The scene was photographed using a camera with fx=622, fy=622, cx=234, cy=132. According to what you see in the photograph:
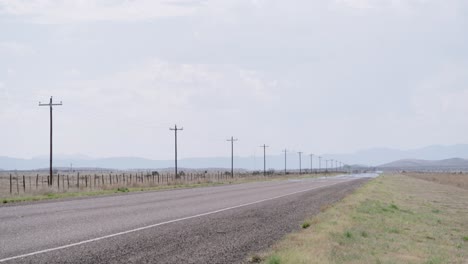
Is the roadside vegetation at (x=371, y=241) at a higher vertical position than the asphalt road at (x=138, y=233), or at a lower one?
lower

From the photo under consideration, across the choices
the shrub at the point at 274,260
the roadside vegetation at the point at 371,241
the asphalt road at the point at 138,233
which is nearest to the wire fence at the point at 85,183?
the asphalt road at the point at 138,233

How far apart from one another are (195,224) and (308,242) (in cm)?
477

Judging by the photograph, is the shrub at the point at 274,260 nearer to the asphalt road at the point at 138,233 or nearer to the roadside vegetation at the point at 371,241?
the roadside vegetation at the point at 371,241

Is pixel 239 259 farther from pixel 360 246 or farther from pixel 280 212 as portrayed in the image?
pixel 280 212

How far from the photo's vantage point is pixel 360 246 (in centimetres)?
1360

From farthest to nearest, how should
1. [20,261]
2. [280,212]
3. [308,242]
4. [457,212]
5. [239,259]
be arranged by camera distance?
[457,212] < [280,212] < [308,242] < [239,259] < [20,261]

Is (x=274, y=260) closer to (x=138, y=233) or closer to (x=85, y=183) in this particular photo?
(x=138, y=233)

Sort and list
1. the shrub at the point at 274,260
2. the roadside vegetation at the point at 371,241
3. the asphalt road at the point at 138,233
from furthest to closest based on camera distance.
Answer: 1. the roadside vegetation at the point at 371,241
2. the asphalt road at the point at 138,233
3. the shrub at the point at 274,260

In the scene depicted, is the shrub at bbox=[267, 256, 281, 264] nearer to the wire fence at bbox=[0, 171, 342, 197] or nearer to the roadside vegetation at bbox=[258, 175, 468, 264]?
the roadside vegetation at bbox=[258, 175, 468, 264]

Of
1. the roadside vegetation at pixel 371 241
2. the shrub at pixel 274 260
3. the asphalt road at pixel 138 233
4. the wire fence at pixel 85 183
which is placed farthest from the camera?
the wire fence at pixel 85 183

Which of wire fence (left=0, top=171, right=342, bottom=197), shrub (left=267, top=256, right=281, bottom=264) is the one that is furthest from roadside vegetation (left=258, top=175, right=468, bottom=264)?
wire fence (left=0, top=171, right=342, bottom=197)

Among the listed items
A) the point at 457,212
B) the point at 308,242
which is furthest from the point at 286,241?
the point at 457,212

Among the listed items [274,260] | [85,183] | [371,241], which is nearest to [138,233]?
[274,260]

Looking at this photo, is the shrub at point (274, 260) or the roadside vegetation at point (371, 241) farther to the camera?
the roadside vegetation at point (371, 241)
